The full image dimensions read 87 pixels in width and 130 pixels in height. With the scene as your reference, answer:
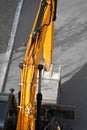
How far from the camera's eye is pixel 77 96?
12.1m

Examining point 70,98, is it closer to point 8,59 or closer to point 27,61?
point 8,59

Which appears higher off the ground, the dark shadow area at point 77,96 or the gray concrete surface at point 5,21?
the gray concrete surface at point 5,21

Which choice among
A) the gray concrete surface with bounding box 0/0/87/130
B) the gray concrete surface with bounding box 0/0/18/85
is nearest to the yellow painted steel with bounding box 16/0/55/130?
the gray concrete surface with bounding box 0/0/87/130

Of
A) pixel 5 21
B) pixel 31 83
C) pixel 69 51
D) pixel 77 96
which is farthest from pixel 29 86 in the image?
pixel 5 21

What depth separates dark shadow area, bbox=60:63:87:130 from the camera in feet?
36.0

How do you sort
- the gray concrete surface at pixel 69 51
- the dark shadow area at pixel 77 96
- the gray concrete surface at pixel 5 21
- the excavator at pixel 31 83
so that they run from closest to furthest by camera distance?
the excavator at pixel 31 83 → the dark shadow area at pixel 77 96 → the gray concrete surface at pixel 69 51 → the gray concrete surface at pixel 5 21

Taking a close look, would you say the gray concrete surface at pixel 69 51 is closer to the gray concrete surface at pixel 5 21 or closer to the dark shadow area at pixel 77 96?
the dark shadow area at pixel 77 96

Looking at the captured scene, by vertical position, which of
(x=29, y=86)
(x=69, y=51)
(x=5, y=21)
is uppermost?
(x=5, y=21)

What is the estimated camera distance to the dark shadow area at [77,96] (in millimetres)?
10961

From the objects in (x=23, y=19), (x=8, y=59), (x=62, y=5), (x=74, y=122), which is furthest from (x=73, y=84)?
(x=62, y=5)

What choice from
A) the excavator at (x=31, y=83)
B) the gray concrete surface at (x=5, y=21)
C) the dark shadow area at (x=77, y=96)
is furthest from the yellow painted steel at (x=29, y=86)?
the gray concrete surface at (x=5, y=21)

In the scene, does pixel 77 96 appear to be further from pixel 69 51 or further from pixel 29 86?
pixel 29 86

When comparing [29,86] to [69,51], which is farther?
[69,51]

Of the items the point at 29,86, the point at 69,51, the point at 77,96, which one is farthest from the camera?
the point at 69,51
